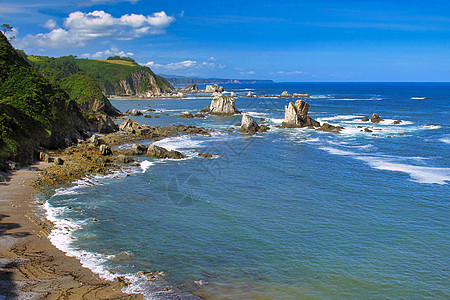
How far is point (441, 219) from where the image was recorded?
2552cm

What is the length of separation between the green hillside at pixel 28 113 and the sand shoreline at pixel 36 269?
45.2 ft

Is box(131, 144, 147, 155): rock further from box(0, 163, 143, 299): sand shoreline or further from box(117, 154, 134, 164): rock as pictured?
box(0, 163, 143, 299): sand shoreline

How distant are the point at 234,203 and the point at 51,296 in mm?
15966

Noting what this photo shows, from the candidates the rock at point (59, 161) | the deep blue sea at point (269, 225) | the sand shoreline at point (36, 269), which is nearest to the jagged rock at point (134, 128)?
the deep blue sea at point (269, 225)

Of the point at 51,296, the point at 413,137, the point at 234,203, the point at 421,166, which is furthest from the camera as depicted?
the point at 413,137

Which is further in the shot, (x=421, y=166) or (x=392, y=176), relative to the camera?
(x=421, y=166)

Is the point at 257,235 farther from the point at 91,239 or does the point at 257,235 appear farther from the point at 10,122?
the point at 10,122

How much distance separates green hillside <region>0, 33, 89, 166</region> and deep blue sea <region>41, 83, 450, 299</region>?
31.3 feet

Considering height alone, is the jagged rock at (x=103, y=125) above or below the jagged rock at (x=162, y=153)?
above

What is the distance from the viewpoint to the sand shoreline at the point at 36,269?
15.6 meters

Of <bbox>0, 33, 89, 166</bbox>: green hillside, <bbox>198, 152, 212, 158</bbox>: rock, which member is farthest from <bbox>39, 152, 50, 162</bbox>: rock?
<bbox>198, 152, 212, 158</bbox>: rock

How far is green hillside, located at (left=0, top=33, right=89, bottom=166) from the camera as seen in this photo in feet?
120

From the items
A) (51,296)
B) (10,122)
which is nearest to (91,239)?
Answer: (51,296)

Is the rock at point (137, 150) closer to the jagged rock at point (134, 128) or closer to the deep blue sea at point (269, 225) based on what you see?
the deep blue sea at point (269, 225)
